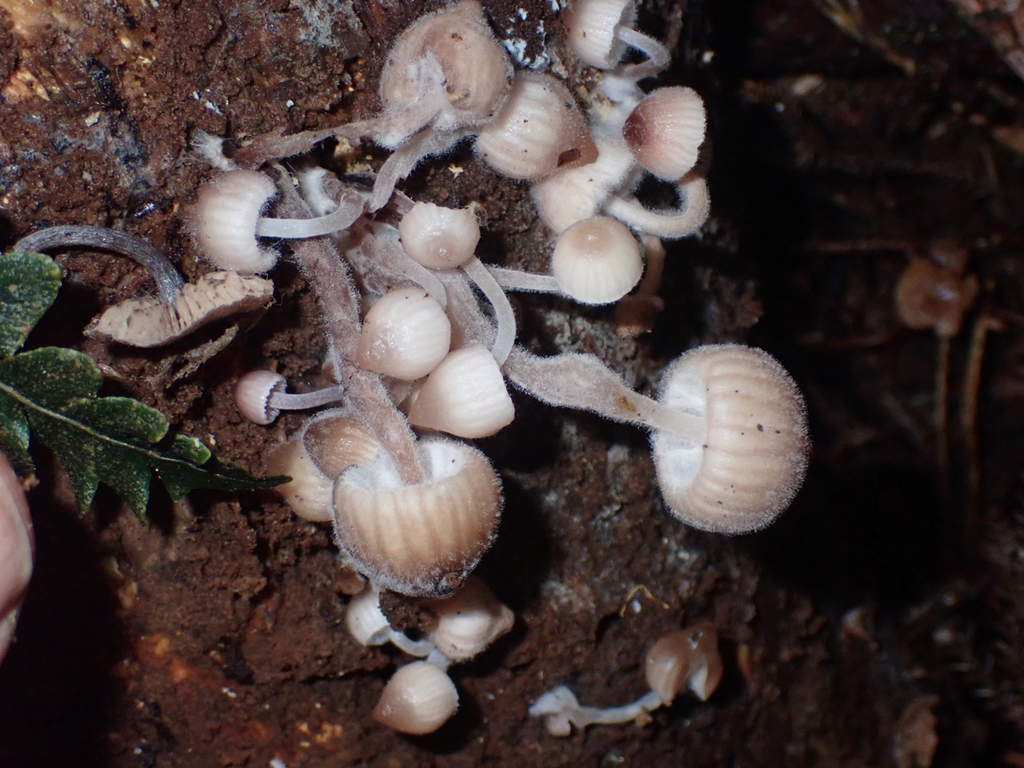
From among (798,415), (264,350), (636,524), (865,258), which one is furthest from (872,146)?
(264,350)

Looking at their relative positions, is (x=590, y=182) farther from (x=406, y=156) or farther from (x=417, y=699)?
(x=417, y=699)

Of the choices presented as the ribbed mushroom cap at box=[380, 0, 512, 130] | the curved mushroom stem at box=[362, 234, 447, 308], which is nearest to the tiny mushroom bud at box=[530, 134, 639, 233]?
the ribbed mushroom cap at box=[380, 0, 512, 130]

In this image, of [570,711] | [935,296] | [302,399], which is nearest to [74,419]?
[302,399]

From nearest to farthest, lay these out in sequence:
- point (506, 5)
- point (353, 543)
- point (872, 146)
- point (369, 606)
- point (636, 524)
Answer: point (353, 543) < point (506, 5) < point (369, 606) < point (636, 524) < point (872, 146)

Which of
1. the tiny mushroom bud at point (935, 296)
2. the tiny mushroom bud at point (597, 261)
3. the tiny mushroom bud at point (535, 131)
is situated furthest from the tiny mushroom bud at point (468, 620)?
the tiny mushroom bud at point (935, 296)

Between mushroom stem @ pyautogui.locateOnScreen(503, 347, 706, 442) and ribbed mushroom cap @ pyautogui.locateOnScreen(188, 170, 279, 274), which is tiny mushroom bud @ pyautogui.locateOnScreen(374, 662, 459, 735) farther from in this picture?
ribbed mushroom cap @ pyautogui.locateOnScreen(188, 170, 279, 274)

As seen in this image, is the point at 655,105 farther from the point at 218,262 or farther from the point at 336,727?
the point at 336,727
